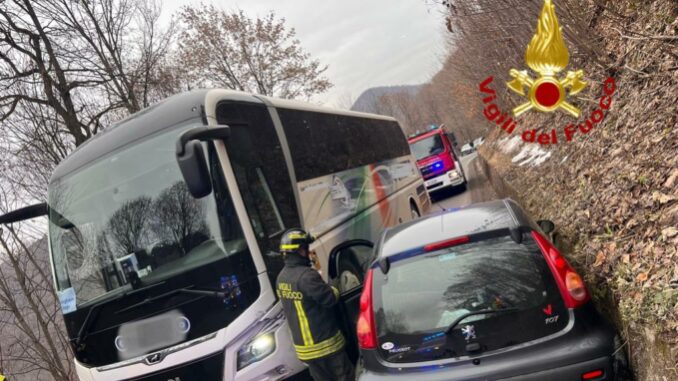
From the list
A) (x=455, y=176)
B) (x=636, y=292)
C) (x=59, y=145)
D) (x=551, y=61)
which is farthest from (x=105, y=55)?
(x=636, y=292)

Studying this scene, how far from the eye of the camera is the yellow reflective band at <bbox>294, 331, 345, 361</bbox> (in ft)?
14.7

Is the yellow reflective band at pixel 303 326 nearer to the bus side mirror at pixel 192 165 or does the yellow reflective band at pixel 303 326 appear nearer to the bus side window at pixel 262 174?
the bus side window at pixel 262 174

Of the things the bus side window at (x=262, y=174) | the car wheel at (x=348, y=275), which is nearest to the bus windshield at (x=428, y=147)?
the car wheel at (x=348, y=275)

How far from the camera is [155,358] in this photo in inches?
185

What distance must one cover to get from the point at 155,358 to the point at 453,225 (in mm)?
3127

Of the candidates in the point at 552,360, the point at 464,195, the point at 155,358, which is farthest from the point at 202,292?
the point at 464,195

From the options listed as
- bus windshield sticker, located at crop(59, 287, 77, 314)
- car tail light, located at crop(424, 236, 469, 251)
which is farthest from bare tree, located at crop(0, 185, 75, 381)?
car tail light, located at crop(424, 236, 469, 251)

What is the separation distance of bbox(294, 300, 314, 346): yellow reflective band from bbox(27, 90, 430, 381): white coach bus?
414 millimetres

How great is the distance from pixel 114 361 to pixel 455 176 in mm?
13998

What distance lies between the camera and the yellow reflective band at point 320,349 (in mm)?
4480

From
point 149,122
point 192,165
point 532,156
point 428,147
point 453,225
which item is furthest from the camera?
point 428,147

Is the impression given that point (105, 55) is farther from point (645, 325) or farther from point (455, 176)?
point (645, 325)

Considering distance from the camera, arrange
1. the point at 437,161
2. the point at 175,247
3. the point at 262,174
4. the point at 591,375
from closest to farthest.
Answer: the point at 591,375, the point at 175,247, the point at 262,174, the point at 437,161

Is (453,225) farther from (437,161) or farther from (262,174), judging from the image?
(437,161)
